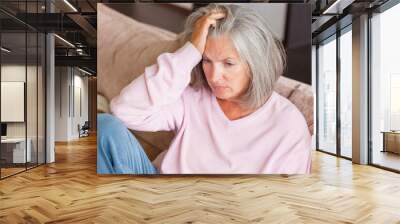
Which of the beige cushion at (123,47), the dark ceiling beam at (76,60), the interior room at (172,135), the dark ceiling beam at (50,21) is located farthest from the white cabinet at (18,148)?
the dark ceiling beam at (76,60)

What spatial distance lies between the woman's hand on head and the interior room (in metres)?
0.29

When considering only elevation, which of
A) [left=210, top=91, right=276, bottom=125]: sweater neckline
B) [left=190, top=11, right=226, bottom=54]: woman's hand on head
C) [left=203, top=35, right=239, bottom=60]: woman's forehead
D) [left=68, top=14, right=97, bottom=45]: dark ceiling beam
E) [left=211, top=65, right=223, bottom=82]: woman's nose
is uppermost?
[left=68, top=14, right=97, bottom=45]: dark ceiling beam

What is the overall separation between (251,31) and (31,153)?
16.4ft

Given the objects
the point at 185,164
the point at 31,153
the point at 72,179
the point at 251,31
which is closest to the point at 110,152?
the point at 72,179

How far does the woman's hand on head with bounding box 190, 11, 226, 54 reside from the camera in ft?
20.6

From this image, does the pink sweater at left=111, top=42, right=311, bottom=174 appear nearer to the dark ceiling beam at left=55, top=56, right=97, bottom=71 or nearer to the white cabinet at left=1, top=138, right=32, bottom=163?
the white cabinet at left=1, top=138, right=32, bottom=163

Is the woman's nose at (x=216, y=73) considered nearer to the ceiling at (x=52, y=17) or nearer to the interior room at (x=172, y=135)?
the interior room at (x=172, y=135)

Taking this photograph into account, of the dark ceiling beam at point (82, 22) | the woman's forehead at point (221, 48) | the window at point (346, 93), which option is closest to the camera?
the woman's forehead at point (221, 48)

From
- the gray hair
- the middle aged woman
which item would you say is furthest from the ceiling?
the middle aged woman

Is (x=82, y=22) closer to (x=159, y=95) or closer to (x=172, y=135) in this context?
(x=159, y=95)

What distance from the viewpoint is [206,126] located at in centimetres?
631

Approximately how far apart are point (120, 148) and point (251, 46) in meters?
2.72

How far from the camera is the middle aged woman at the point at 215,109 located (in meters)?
6.24

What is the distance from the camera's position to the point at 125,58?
636 cm
